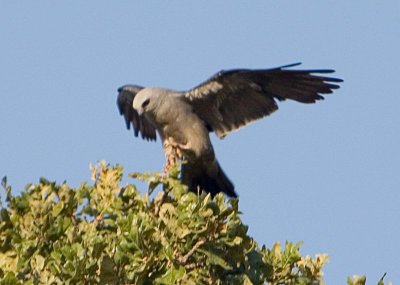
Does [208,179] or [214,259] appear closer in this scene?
[214,259]

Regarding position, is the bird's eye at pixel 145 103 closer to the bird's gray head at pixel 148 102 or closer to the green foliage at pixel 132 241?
the bird's gray head at pixel 148 102

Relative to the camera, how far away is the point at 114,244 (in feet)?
23.1

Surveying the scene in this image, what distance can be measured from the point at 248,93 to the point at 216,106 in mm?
366

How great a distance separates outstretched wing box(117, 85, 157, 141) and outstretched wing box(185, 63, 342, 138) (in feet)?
3.79

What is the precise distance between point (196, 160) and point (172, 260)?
4.64m

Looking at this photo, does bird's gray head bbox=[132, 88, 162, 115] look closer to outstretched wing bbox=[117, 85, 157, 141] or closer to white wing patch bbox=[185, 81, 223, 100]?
white wing patch bbox=[185, 81, 223, 100]

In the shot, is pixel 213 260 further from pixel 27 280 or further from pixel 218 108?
pixel 218 108

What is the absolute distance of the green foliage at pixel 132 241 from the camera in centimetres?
682

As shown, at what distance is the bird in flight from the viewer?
456 inches

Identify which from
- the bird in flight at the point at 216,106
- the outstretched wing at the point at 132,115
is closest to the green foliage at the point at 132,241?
the bird in flight at the point at 216,106

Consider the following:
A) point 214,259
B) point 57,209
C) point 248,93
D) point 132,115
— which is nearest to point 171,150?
point 248,93

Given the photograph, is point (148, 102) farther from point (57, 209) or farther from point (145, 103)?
point (57, 209)

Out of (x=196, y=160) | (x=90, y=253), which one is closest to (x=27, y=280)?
(x=90, y=253)

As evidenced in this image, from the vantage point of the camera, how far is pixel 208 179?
38.7 ft
